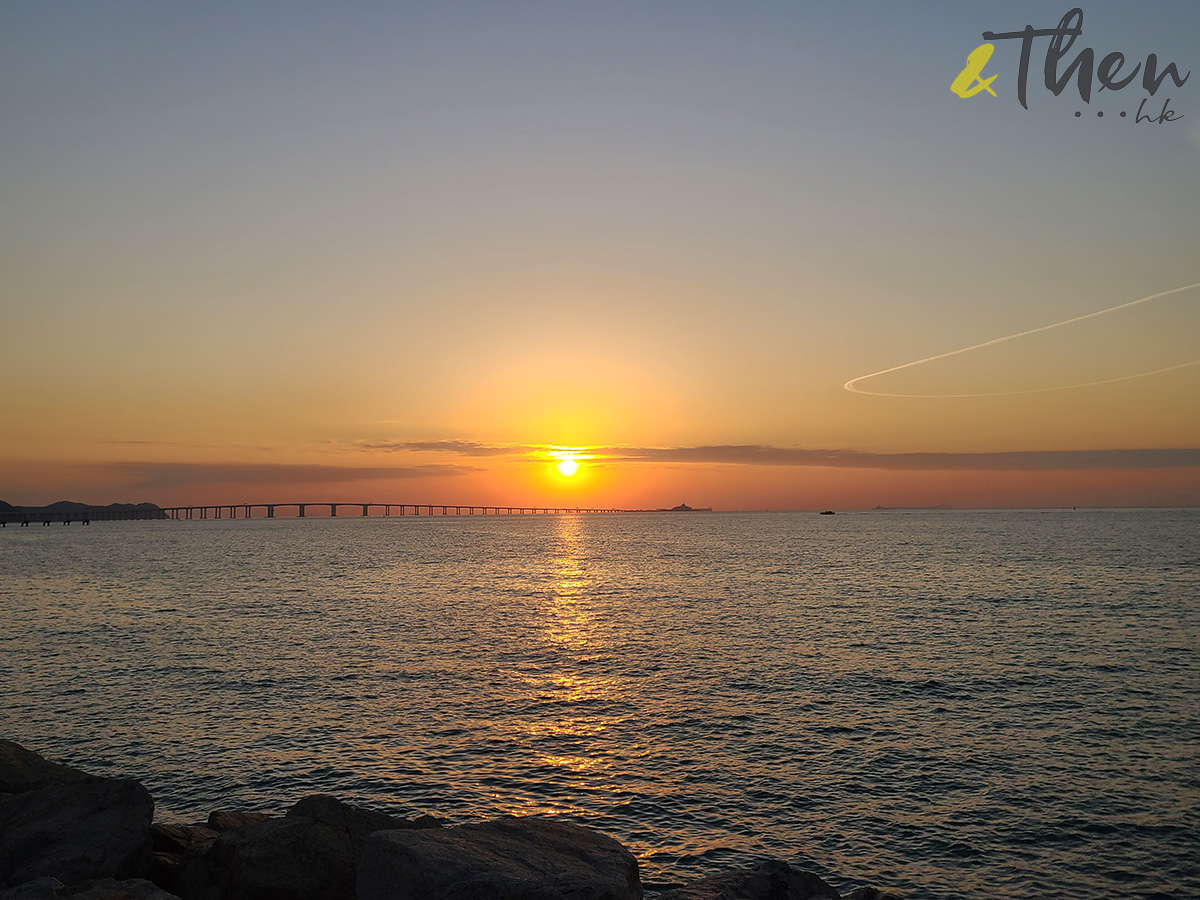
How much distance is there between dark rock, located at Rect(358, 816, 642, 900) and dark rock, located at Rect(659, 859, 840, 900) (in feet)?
6.83

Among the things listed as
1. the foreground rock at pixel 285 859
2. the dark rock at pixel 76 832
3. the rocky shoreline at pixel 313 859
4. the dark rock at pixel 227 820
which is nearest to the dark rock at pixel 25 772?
the rocky shoreline at pixel 313 859

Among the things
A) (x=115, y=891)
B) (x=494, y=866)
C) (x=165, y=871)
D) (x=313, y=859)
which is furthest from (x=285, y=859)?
(x=494, y=866)

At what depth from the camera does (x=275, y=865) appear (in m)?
15.3

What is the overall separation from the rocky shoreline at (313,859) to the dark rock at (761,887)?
2cm

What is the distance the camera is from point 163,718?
32.9 metres

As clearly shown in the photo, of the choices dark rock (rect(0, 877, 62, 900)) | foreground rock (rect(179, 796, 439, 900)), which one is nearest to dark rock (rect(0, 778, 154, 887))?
foreground rock (rect(179, 796, 439, 900))

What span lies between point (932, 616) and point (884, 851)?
153 ft

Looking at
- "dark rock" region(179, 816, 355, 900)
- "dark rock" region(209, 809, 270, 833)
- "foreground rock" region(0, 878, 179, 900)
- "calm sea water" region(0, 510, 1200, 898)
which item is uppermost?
"foreground rock" region(0, 878, 179, 900)

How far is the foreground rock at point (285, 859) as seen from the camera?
49.8 ft

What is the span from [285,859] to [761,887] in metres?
9.62

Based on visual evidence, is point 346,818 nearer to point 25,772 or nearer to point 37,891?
point 37,891

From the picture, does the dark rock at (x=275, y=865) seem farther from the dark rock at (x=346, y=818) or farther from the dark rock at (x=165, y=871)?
the dark rock at (x=165, y=871)

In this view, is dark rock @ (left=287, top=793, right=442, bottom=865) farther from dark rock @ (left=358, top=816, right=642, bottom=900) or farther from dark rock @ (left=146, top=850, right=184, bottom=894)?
dark rock @ (left=146, top=850, right=184, bottom=894)

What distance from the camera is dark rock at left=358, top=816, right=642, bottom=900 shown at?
12914 millimetres
